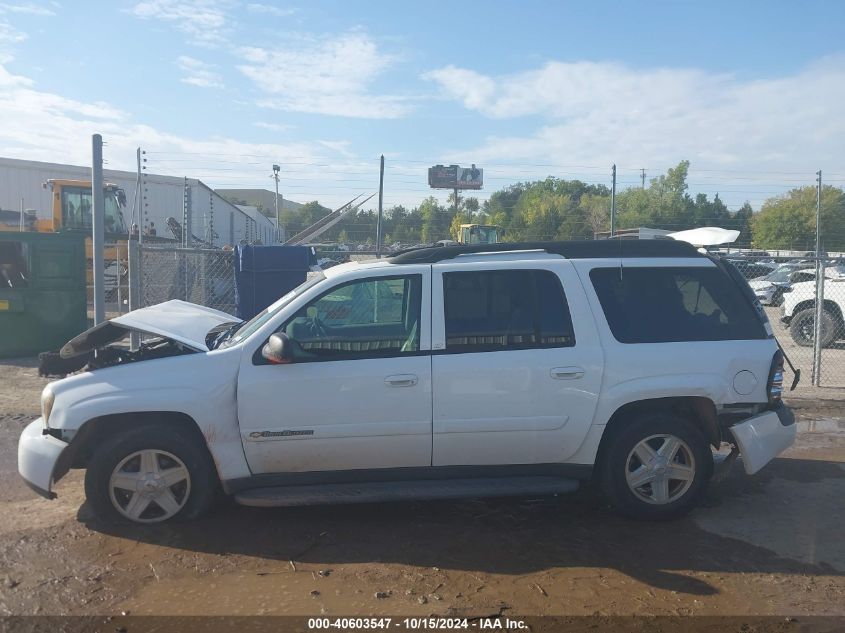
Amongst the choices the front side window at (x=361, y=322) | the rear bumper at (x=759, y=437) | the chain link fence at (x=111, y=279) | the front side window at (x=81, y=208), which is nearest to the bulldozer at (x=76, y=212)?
the front side window at (x=81, y=208)

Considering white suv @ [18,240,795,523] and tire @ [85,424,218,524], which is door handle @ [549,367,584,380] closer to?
white suv @ [18,240,795,523]

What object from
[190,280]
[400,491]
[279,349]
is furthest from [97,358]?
[190,280]

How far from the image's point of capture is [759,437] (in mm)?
5160

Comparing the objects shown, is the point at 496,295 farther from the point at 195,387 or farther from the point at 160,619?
the point at 160,619

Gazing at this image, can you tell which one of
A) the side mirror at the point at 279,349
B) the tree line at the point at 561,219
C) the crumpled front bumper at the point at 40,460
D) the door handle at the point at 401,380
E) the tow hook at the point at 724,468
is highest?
the tree line at the point at 561,219

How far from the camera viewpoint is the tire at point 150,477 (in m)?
4.83

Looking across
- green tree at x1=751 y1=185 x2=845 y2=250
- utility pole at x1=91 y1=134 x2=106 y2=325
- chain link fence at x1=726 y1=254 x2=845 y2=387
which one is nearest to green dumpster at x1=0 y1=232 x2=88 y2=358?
utility pole at x1=91 y1=134 x2=106 y2=325

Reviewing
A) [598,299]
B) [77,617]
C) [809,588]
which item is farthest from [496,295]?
[77,617]

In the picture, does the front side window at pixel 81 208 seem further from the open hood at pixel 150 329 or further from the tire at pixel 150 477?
the tire at pixel 150 477

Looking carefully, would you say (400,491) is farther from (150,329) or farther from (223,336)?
(150,329)

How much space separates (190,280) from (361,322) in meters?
Answer: 6.65

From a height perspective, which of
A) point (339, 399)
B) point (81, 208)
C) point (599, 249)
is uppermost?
point (81, 208)

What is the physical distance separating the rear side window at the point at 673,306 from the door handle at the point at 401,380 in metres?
1.39

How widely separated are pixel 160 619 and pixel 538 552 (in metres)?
2.20
